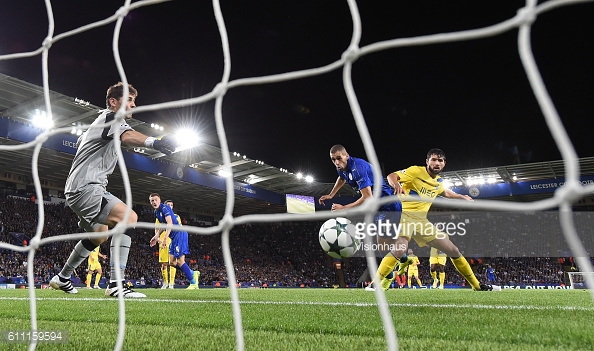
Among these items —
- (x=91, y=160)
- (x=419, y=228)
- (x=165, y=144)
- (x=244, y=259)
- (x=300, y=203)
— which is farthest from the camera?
(x=300, y=203)

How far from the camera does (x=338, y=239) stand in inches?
249

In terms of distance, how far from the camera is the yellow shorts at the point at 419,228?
5.29m

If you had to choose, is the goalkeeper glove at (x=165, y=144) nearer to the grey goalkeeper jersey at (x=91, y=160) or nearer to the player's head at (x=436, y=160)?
the grey goalkeeper jersey at (x=91, y=160)

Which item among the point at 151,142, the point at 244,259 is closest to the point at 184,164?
the point at 244,259

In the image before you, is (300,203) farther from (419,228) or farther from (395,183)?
(395,183)

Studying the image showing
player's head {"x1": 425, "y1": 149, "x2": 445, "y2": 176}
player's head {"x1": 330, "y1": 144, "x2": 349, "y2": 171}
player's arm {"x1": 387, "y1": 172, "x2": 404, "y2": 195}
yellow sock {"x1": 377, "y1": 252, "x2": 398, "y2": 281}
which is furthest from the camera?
yellow sock {"x1": 377, "y1": 252, "x2": 398, "y2": 281}

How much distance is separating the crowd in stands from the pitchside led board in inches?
154

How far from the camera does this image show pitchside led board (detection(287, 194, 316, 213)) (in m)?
27.1

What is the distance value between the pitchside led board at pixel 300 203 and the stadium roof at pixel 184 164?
800 mm

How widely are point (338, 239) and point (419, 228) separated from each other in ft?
4.37

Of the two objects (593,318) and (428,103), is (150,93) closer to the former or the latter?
(428,103)

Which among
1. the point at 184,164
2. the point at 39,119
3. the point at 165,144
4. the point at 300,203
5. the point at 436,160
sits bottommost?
the point at 165,144

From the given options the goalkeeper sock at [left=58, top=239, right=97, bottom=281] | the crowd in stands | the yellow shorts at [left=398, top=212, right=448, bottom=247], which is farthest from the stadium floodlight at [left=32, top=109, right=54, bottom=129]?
the yellow shorts at [left=398, top=212, right=448, bottom=247]

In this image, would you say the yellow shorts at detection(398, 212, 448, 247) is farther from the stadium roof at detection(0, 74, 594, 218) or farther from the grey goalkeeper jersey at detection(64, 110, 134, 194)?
the stadium roof at detection(0, 74, 594, 218)
